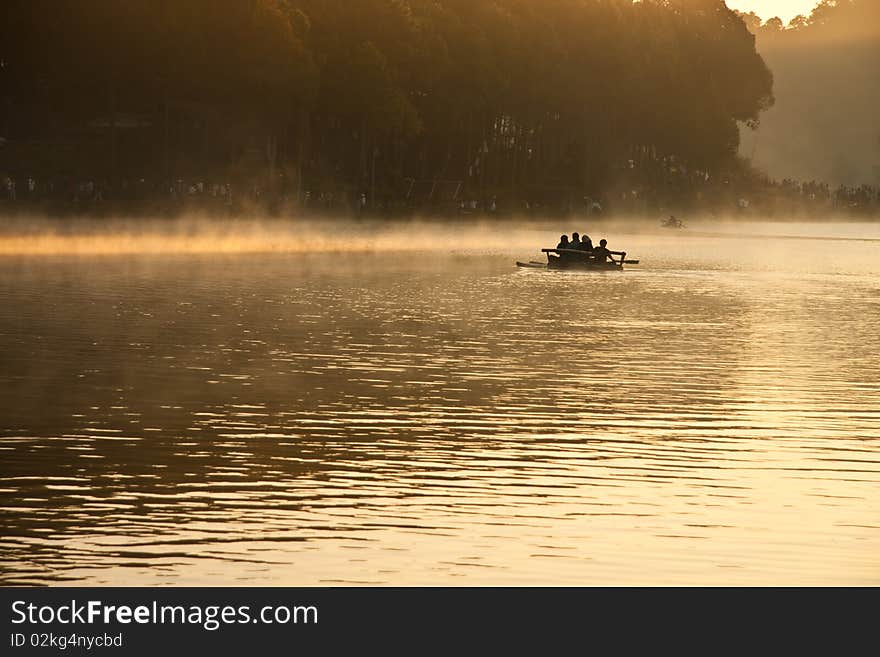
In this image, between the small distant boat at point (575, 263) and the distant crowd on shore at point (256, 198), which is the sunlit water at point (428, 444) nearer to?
the small distant boat at point (575, 263)

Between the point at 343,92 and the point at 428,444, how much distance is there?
74909 mm

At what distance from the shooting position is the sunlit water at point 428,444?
14.2m

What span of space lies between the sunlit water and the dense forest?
134 ft

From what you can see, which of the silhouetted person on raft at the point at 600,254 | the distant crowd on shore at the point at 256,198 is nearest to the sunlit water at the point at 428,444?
the silhouetted person on raft at the point at 600,254

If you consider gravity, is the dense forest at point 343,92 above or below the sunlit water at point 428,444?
above

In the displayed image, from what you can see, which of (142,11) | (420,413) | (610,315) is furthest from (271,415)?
(142,11)

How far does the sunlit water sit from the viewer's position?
46.6 ft

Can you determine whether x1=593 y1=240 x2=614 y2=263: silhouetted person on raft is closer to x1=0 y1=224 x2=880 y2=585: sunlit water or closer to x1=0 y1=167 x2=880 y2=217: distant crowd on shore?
x1=0 y1=224 x2=880 y2=585: sunlit water

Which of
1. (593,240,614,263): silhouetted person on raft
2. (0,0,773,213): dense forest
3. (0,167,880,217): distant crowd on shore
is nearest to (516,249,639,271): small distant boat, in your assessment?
(593,240,614,263): silhouetted person on raft

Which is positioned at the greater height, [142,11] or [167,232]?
[142,11]

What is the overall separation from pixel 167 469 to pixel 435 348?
44.4 ft

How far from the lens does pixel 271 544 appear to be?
14.5 metres

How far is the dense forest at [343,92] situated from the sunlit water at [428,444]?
40811mm
